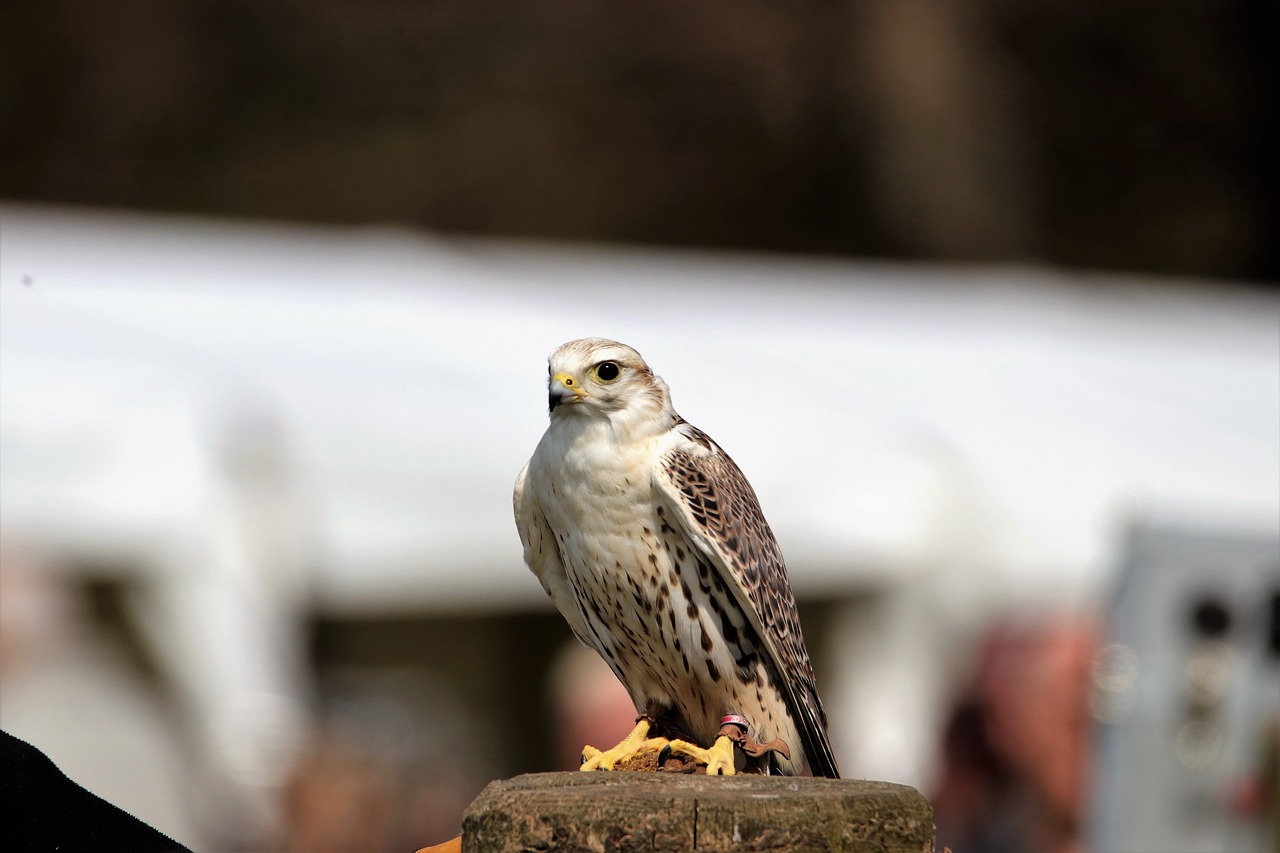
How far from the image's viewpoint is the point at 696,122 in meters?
21.8

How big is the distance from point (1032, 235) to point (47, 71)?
13.2 m

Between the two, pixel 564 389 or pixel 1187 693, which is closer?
pixel 564 389

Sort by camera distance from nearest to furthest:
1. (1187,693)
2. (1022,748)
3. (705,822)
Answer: (705,822) < (1187,693) < (1022,748)

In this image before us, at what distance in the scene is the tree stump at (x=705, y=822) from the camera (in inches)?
75.8

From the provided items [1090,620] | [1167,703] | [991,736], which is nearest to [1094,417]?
[1090,620]

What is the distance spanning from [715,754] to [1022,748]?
438 cm

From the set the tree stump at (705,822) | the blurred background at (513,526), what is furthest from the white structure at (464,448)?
the tree stump at (705,822)

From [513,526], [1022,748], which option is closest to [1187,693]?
[1022,748]

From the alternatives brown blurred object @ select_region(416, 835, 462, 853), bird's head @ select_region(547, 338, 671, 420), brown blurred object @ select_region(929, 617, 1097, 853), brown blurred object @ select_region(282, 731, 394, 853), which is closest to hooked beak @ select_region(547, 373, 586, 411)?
bird's head @ select_region(547, 338, 671, 420)

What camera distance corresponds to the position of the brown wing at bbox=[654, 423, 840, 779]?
2555mm

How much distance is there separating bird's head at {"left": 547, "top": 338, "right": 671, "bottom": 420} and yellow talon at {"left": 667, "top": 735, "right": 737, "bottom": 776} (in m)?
0.55

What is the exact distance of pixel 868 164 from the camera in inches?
794

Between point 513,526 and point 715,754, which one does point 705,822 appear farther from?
point 513,526

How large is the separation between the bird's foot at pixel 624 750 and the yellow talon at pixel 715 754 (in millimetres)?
30
